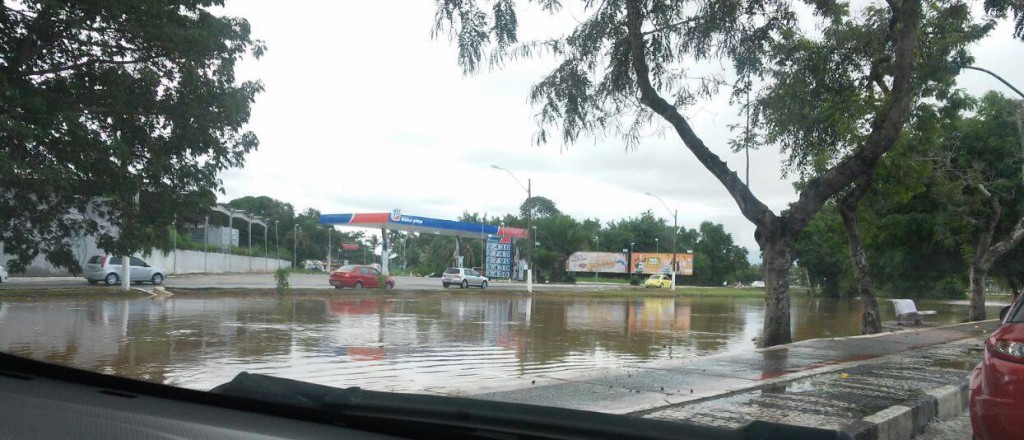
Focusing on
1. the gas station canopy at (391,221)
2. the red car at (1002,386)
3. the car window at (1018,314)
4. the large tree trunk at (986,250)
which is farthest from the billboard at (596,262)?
the red car at (1002,386)

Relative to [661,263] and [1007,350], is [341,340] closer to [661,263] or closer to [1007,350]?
[1007,350]

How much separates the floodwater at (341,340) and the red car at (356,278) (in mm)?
11305

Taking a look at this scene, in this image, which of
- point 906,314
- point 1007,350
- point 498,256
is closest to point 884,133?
point 1007,350

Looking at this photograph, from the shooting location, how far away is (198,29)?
1284cm

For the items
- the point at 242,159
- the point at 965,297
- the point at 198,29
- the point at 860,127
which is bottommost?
the point at 965,297

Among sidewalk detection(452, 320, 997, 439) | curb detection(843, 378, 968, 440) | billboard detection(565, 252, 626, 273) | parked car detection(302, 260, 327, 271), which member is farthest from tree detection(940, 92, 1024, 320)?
parked car detection(302, 260, 327, 271)

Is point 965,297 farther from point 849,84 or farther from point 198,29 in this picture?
point 198,29

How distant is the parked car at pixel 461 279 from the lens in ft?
146

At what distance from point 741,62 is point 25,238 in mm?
13125

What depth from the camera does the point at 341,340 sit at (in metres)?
13.5

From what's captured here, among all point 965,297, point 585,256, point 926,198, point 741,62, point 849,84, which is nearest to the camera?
point 741,62

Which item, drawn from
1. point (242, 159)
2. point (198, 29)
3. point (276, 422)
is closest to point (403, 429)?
point (276, 422)

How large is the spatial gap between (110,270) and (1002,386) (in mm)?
32047

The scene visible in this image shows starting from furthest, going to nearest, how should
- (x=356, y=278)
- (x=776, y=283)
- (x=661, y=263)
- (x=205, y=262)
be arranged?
(x=661, y=263) < (x=205, y=262) < (x=356, y=278) < (x=776, y=283)
